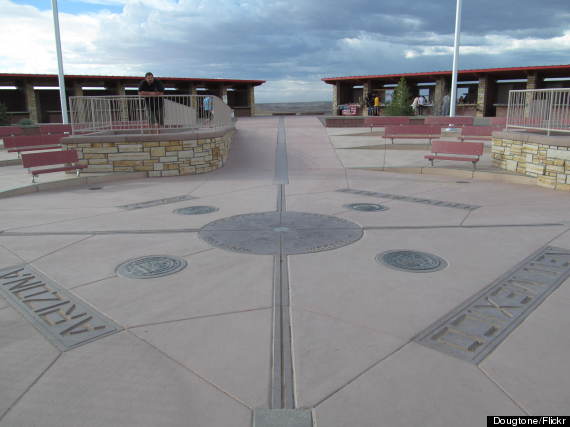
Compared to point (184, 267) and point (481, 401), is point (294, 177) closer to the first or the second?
point (184, 267)

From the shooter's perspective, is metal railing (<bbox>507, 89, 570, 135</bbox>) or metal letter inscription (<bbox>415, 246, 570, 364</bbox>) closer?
metal letter inscription (<bbox>415, 246, 570, 364</bbox>)

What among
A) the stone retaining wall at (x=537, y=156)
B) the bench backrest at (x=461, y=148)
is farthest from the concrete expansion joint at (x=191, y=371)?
the bench backrest at (x=461, y=148)

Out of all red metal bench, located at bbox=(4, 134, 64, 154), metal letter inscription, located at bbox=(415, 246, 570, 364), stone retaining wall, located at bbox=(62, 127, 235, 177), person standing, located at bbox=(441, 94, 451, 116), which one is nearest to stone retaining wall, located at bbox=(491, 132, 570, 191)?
metal letter inscription, located at bbox=(415, 246, 570, 364)

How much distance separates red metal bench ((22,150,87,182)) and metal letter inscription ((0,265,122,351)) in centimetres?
606

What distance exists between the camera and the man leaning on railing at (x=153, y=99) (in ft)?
38.5

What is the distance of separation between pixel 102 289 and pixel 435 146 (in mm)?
9831

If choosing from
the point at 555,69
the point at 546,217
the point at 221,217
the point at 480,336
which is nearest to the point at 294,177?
the point at 221,217

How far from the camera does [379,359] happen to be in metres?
3.07

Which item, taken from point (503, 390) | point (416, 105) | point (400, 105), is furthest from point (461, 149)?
point (416, 105)

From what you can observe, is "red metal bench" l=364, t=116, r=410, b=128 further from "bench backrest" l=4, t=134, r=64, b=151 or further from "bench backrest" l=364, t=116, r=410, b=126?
"bench backrest" l=4, t=134, r=64, b=151

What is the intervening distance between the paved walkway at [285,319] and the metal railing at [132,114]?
5015mm

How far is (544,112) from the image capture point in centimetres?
1010

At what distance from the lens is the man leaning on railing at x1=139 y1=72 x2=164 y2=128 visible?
11.7 m

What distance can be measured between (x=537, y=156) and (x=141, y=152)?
9344 millimetres
